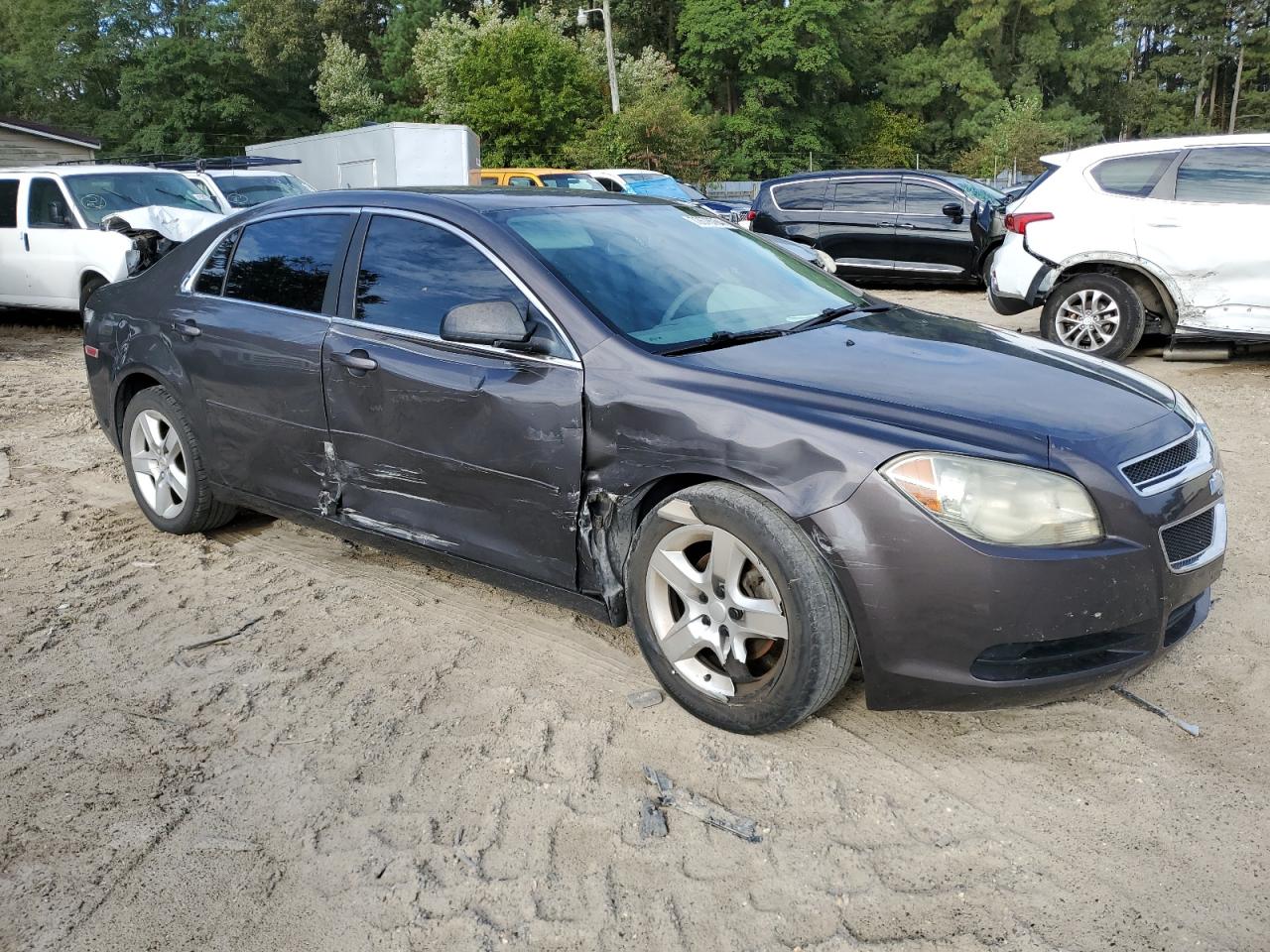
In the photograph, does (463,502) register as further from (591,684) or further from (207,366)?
(207,366)

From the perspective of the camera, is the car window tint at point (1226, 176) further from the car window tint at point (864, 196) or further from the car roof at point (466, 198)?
the car window tint at point (864, 196)

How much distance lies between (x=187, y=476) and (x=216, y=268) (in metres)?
0.93

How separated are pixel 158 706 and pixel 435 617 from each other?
1.01m

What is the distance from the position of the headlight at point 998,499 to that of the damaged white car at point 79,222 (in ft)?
32.4

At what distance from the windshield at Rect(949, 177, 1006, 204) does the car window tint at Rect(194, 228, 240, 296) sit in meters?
11.4

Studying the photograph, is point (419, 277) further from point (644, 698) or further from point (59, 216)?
point (59, 216)

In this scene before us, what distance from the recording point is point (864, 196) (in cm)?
1459

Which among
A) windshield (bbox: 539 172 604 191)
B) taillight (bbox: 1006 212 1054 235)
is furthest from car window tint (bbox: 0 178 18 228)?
taillight (bbox: 1006 212 1054 235)

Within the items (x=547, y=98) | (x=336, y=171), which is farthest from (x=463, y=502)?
(x=547, y=98)

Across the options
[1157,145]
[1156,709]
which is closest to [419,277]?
A: [1156,709]

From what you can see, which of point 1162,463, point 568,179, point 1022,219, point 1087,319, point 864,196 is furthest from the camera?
point 568,179

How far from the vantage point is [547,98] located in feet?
121

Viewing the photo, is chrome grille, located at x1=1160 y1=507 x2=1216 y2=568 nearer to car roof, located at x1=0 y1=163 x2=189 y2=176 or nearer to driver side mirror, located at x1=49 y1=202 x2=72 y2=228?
driver side mirror, located at x1=49 y1=202 x2=72 y2=228

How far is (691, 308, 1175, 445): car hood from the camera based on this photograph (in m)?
2.96
